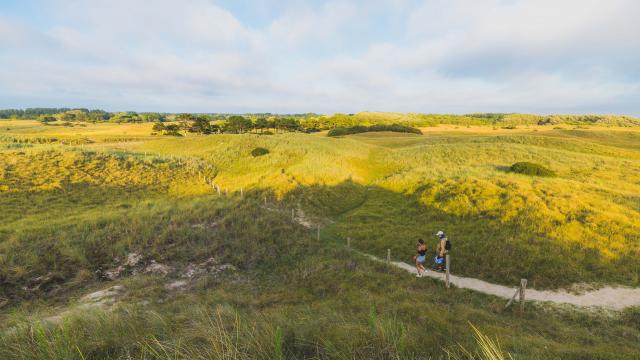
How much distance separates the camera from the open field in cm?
416

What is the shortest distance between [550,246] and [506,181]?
1001 cm

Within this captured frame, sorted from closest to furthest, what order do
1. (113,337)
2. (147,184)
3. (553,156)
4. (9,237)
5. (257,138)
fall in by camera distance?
(113,337), (9,237), (147,184), (553,156), (257,138)

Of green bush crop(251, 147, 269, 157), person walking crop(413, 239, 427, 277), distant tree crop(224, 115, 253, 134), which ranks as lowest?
person walking crop(413, 239, 427, 277)

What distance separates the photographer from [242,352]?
132 inches

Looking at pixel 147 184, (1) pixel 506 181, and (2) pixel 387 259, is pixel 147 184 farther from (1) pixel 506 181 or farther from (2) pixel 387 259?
(1) pixel 506 181

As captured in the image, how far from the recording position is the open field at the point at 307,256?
416cm

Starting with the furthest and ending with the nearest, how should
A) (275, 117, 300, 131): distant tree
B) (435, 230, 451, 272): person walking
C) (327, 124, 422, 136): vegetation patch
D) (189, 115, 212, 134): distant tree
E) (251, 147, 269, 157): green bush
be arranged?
(275, 117, 300, 131): distant tree, (189, 115, 212, 134): distant tree, (327, 124, 422, 136): vegetation patch, (251, 147, 269, 157): green bush, (435, 230, 451, 272): person walking

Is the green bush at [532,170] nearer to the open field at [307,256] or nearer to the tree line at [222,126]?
the open field at [307,256]

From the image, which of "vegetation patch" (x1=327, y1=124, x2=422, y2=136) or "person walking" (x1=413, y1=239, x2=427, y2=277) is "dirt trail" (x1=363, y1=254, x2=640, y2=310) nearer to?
"person walking" (x1=413, y1=239, x2=427, y2=277)

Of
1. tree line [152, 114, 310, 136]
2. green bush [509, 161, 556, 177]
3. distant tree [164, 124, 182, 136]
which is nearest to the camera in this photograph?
green bush [509, 161, 556, 177]

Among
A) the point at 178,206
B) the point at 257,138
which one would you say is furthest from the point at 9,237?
the point at 257,138

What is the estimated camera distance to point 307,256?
50.1ft

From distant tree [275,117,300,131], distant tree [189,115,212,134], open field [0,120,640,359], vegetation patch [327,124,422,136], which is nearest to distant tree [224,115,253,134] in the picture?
distant tree [189,115,212,134]

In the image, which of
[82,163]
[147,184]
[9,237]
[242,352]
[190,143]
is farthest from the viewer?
[190,143]
